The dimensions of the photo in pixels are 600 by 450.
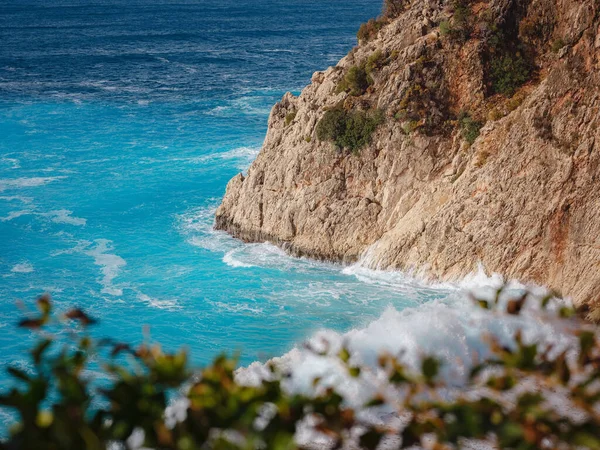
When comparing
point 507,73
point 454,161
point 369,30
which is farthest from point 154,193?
point 507,73

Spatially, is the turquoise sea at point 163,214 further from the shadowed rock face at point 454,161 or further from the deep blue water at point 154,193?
the shadowed rock face at point 454,161

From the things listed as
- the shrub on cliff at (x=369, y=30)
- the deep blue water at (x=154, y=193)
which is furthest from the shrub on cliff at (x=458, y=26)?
the deep blue water at (x=154, y=193)

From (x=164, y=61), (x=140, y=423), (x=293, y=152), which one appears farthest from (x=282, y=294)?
(x=164, y=61)

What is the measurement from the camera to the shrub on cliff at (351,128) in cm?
2889

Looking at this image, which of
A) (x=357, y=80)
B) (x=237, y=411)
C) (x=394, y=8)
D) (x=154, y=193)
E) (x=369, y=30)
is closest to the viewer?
(x=237, y=411)

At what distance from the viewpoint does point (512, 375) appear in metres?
7.36

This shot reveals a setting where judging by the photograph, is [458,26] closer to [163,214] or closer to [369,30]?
[369,30]

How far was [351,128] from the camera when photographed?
28984 mm

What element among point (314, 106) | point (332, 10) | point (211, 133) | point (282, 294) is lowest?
point (282, 294)

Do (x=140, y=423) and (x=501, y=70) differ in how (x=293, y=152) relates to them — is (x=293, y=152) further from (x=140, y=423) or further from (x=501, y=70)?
(x=140, y=423)

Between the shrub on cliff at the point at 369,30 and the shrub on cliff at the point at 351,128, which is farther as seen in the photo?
the shrub on cliff at the point at 369,30

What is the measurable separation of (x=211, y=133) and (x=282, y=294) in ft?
77.7

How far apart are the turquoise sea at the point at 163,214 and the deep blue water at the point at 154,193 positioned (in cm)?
9

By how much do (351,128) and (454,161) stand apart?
4.13m
